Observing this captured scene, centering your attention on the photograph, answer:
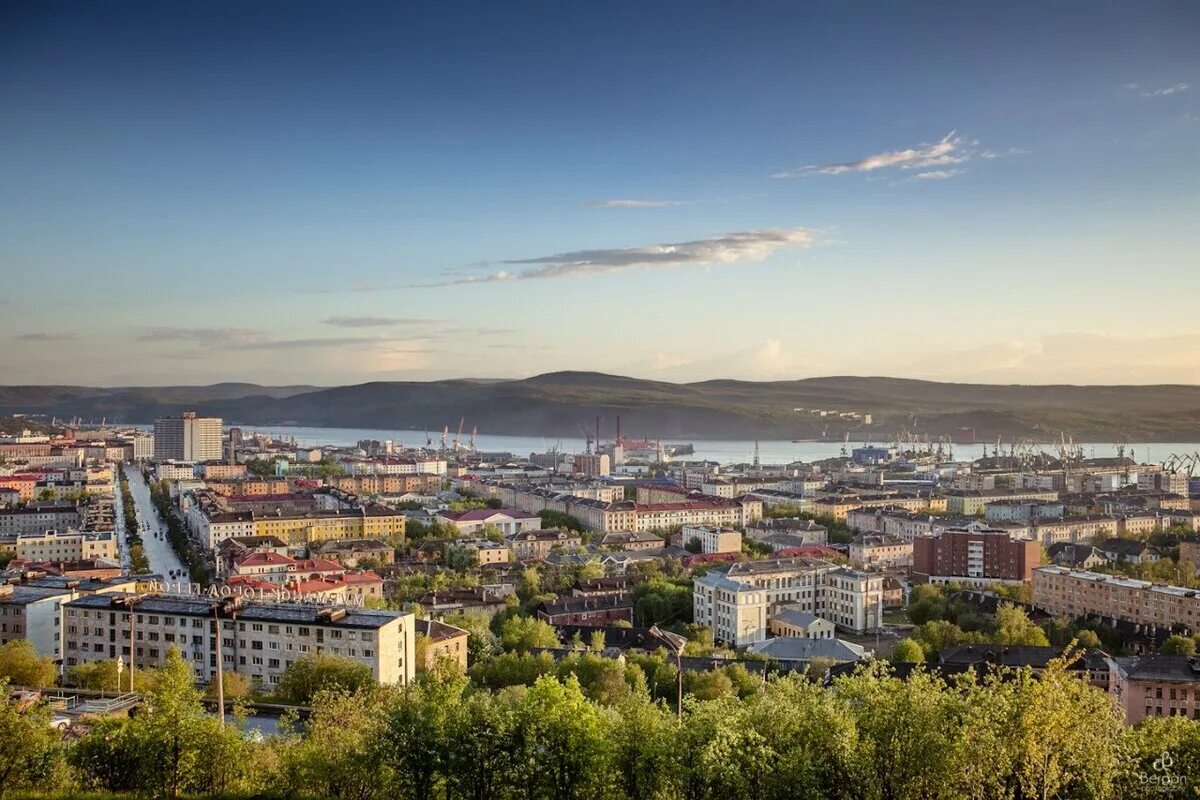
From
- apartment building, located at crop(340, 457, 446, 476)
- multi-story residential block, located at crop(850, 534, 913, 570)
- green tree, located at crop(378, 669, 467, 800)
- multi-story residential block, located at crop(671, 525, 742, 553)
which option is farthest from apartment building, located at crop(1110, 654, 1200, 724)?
apartment building, located at crop(340, 457, 446, 476)

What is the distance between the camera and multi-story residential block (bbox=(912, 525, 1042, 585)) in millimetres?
22766

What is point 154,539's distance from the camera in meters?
27.6

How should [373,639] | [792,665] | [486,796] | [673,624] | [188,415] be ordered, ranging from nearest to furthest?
[486,796], [373,639], [792,665], [673,624], [188,415]

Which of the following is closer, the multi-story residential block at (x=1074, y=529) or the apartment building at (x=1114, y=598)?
the apartment building at (x=1114, y=598)

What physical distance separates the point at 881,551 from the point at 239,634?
18.1 m

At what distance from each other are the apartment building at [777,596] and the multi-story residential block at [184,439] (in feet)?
162

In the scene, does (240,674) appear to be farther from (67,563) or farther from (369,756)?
(67,563)

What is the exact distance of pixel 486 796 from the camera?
6090 mm

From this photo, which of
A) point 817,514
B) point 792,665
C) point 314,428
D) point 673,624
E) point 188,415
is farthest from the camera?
point 314,428

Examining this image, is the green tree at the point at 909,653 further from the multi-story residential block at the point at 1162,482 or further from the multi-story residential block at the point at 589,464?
the multi-story residential block at the point at 589,464

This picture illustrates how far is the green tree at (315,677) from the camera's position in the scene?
10.3 meters

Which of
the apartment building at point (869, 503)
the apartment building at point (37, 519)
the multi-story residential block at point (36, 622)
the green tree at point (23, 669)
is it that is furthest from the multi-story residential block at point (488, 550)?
the apartment building at point (869, 503)

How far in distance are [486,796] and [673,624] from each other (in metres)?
11.8

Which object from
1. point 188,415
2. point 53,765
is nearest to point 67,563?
point 53,765
